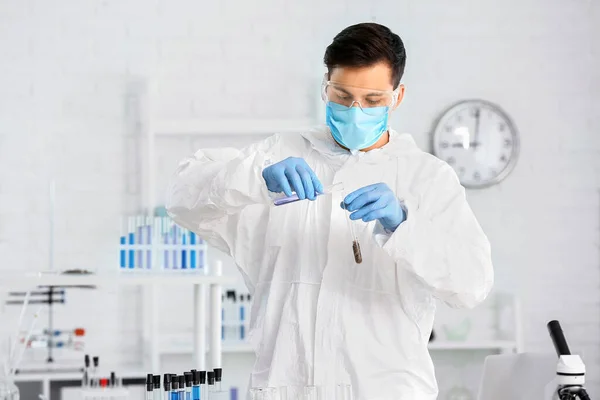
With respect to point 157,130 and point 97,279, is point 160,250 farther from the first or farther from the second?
point 157,130

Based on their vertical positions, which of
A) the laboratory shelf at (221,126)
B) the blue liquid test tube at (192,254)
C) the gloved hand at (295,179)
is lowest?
the blue liquid test tube at (192,254)

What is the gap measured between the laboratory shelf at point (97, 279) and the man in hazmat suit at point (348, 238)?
967 mm

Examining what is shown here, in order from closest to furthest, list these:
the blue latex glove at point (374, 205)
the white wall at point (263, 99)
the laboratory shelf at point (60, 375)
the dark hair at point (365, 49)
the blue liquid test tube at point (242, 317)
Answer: the blue latex glove at point (374, 205) < the dark hair at point (365, 49) < the laboratory shelf at point (60, 375) < the blue liquid test tube at point (242, 317) < the white wall at point (263, 99)

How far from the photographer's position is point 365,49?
1617 mm

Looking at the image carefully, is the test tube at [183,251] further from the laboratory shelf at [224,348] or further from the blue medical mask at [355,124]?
the blue medical mask at [355,124]

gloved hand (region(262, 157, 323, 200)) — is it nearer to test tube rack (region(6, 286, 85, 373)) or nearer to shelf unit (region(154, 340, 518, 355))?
shelf unit (region(154, 340, 518, 355))

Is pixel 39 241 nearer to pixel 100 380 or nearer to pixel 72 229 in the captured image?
pixel 72 229

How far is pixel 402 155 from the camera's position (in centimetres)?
171

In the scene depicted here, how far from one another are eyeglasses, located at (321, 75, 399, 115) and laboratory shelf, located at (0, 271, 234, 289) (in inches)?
42.9

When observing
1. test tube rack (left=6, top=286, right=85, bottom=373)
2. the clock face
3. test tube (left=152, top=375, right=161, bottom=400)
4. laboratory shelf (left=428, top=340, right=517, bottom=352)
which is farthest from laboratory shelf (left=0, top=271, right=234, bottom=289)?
the clock face

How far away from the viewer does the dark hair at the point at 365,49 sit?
5.31ft

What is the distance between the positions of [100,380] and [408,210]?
72.5 inches

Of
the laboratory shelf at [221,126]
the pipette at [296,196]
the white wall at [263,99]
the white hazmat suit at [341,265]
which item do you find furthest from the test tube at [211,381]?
the white wall at [263,99]

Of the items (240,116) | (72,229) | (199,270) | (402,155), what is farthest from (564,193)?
(402,155)
